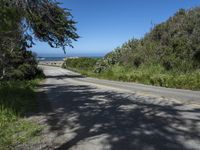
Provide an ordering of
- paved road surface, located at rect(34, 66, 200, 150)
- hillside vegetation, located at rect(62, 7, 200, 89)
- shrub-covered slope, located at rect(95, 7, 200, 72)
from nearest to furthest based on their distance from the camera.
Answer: paved road surface, located at rect(34, 66, 200, 150) → hillside vegetation, located at rect(62, 7, 200, 89) → shrub-covered slope, located at rect(95, 7, 200, 72)

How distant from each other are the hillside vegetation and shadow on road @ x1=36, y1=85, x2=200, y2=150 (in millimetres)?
10742

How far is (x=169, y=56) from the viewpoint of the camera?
3250cm

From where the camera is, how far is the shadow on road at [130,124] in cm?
766

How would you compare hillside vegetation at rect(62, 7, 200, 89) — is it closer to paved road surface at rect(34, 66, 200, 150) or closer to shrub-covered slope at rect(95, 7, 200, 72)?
shrub-covered slope at rect(95, 7, 200, 72)

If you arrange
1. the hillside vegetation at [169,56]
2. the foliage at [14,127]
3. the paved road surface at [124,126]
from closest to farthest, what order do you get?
the paved road surface at [124,126] → the foliage at [14,127] → the hillside vegetation at [169,56]

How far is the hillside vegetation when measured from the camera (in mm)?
26516

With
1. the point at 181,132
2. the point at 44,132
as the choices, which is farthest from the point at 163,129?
the point at 44,132

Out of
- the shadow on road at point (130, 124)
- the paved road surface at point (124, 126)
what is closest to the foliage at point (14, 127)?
the paved road surface at point (124, 126)

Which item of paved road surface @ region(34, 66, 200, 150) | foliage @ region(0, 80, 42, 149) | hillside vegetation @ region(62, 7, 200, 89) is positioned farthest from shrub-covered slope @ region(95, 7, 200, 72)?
foliage @ region(0, 80, 42, 149)

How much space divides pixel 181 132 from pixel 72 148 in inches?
100

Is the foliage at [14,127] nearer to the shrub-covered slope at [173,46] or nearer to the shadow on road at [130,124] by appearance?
the shadow on road at [130,124]

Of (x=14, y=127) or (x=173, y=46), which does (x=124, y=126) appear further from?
(x=173, y=46)

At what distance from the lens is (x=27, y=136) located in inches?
348

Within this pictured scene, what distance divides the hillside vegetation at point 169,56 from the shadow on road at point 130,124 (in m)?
10.7
